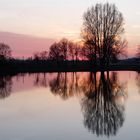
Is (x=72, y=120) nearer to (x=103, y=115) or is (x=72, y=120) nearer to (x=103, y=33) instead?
(x=103, y=115)

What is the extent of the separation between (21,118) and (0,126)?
5.31ft

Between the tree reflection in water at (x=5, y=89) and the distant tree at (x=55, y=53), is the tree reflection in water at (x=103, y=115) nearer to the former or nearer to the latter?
the tree reflection in water at (x=5, y=89)

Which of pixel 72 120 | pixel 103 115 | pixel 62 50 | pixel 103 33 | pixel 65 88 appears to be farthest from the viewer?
pixel 62 50

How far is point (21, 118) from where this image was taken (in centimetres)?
1326

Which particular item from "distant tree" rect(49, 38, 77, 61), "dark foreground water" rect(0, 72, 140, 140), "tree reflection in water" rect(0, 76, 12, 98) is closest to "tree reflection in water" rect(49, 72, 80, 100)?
"tree reflection in water" rect(0, 76, 12, 98)

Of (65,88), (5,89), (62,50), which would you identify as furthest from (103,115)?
(62,50)

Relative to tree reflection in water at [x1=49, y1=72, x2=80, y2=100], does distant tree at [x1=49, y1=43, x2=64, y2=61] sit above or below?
above

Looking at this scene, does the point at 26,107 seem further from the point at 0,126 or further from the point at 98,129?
the point at 98,129

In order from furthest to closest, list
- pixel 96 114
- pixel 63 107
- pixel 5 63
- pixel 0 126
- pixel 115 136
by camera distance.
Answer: pixel 5 63, pixel 63 107, pixel 96 114, pixel 0 126, pixel 115 136

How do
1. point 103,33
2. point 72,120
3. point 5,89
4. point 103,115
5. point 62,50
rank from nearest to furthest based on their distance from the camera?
point 72,120 < point 103,115 < point 5,89 < point 103,33 < point 62,50

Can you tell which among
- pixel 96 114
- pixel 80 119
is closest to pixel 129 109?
Result: pixel 96 114

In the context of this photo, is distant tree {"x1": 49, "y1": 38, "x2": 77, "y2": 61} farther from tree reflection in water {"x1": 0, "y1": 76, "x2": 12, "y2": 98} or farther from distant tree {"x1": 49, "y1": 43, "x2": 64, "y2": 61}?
tree reflection in water {"x1": 0, "y1": 76, "x2": 12, "y2": 98}

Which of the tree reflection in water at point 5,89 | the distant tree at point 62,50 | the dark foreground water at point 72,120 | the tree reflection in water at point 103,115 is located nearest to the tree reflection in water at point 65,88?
the tree reflection in water at point 5,89

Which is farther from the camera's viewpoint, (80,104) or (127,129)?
(80,104)
